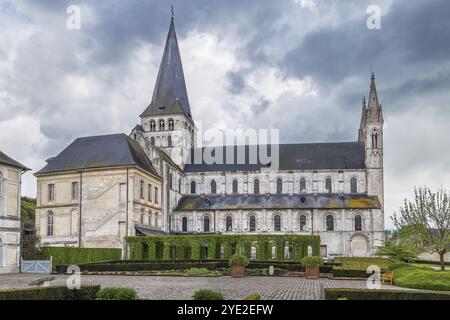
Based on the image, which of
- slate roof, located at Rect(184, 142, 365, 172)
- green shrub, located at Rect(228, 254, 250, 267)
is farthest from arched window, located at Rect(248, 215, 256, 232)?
green shrub, located at Rect(228, 254, 250, 267)

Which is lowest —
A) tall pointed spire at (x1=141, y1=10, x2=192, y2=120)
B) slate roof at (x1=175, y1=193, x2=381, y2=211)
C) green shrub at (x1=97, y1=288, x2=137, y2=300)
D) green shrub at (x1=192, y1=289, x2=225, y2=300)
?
green shrub at (x1=97, y1=288, x2=137, y2=300)

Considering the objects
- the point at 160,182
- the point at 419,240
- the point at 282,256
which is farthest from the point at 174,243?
the point at 419,240

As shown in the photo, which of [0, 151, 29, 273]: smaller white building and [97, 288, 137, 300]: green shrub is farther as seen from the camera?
[0, 151, 29, 273]: smaller white building

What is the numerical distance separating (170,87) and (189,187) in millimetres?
14488

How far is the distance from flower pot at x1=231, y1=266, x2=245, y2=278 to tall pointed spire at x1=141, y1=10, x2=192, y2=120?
3898cm

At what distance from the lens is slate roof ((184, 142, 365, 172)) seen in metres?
72.4

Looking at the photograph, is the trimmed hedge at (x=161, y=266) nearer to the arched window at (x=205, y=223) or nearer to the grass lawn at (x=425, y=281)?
Result: the grass lawn at (x=425, y=281)

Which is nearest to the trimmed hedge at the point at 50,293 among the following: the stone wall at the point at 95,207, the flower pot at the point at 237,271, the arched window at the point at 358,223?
Result: the flower pot at the point at 237,271

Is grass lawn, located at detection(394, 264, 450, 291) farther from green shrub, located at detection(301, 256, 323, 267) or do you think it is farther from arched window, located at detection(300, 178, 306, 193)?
arched window, located at detection(300, 178, 306, 193)

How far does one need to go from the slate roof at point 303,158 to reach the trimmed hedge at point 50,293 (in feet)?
180

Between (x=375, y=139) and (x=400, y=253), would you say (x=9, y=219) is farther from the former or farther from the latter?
(x=375, y=139)

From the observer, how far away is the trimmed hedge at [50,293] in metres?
16.9

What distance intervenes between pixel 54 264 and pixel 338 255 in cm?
3588
